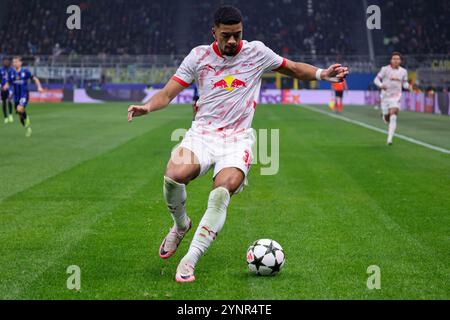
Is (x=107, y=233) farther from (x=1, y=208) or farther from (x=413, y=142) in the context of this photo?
(x=413, y=142)

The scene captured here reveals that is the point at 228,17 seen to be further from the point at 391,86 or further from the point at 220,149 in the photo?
the point at 391,86

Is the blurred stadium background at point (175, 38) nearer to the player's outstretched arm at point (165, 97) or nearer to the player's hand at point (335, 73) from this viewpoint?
the player's hand at point (335, 73)

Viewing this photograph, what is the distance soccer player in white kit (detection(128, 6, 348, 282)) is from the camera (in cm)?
768

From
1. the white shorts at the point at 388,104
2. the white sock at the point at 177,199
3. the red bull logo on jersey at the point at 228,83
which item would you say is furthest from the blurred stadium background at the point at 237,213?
the red bull logo on jersey at the point at 228,83

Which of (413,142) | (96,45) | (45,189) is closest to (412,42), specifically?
(96,45)

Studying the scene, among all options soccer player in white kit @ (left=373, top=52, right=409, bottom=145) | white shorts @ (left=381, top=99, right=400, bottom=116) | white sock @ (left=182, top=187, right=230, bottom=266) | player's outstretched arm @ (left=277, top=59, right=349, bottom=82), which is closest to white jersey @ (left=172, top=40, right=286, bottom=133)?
player's outstretched arm @ (left=277, top=59, right=349, bottom=82)

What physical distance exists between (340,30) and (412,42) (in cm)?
679

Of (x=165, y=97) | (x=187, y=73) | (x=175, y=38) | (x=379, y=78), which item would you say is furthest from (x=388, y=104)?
(x=175, y=38)

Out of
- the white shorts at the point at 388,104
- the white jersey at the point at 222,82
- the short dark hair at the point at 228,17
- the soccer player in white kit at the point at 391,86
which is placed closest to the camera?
the short dark hair at the point at 228,17

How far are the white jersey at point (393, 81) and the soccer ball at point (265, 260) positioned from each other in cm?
1746
